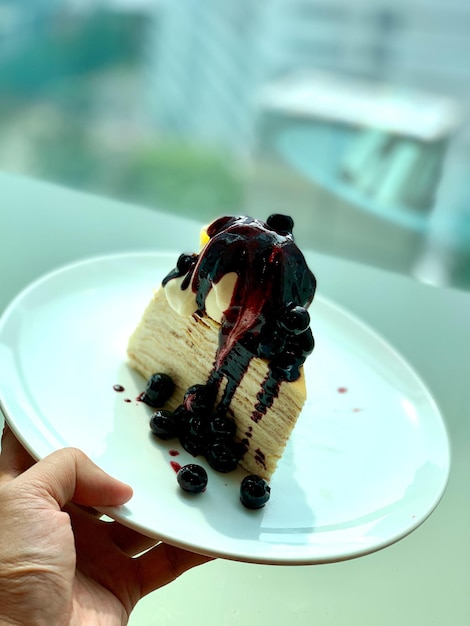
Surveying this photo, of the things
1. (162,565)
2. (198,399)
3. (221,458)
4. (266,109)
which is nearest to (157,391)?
(198,399)

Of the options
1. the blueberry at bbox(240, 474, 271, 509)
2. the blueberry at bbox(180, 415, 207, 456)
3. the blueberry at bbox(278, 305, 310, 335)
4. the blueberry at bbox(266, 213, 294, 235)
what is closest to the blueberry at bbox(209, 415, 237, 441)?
the blueberry at bbox(180, 415, 207, 456)

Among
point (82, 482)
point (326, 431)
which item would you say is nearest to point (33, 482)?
point (82, 482)

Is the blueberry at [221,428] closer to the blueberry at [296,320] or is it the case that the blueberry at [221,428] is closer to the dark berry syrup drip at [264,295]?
the dark berry syrup drip at [264,295]

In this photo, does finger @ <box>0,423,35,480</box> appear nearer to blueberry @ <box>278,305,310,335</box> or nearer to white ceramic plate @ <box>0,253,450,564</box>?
white ceramic plate @ <box>0,253,450,564</box>

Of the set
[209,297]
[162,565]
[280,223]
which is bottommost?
[162,565]

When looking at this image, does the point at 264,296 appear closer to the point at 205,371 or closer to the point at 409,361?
the point at 205,371
